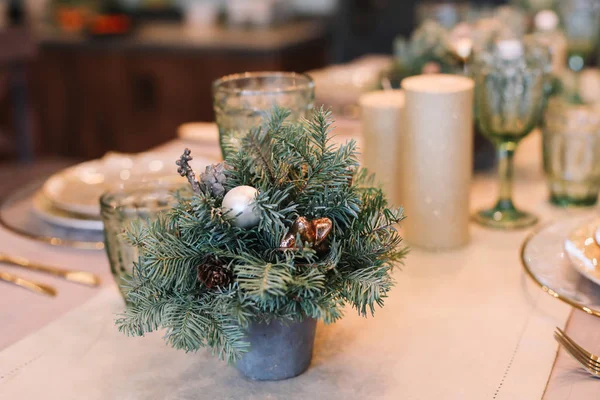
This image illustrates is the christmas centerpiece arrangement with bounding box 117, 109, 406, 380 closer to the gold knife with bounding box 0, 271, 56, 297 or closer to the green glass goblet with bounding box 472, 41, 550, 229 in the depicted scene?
the gold knife with bounding box 0, 271, 56, 297

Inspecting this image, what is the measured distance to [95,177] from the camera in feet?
3.60

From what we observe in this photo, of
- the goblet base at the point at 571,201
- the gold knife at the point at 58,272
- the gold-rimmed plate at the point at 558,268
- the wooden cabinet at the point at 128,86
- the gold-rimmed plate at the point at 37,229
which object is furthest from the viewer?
the wooden cabinet at the point at 128,86

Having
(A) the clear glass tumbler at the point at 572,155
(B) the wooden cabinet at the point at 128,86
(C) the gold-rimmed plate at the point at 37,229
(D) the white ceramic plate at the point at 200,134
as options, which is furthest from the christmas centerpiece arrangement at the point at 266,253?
(B) the wooden cabinet at the point at 128,86

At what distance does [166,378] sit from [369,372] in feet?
0.58

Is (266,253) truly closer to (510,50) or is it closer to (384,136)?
(384,136)

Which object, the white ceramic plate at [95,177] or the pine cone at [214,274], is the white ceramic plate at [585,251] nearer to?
the pine cone at [214,274]

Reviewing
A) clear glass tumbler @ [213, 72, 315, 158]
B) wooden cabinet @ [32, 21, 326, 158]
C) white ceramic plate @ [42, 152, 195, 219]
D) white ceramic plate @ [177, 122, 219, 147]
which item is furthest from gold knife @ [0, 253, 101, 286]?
wooden cabinet @ [32, 21, 326, 158]

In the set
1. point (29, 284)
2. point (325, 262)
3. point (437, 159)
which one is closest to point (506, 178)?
point (437, 159)

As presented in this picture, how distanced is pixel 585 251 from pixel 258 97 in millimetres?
401

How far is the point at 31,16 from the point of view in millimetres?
3504

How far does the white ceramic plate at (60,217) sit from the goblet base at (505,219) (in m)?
0.51

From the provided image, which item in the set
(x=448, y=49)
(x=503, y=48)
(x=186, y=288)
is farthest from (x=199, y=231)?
(x=448, y=49)

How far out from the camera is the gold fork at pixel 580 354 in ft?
1.97

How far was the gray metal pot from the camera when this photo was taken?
57cm
